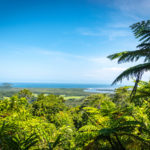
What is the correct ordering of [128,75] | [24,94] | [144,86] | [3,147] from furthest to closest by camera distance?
[24,94], [144,86], [128,75], [3,147]

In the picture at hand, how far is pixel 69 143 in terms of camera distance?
2.77 m

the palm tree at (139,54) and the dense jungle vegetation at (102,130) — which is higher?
the palm tree at (139,54)

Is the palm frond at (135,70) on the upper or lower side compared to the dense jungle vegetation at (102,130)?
upper

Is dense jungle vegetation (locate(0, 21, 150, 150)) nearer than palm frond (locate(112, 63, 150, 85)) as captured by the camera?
Yes

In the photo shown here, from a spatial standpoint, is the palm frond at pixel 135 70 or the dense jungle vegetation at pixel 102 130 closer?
the dense jungle vegetation at pixel 102 130

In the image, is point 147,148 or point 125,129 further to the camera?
point 125,129

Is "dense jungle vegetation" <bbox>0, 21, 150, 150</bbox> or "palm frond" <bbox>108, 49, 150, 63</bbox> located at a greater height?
"palm frond" <bbox>108, 49, 150, 63</bbox>

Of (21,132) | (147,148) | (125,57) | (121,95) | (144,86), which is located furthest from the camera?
(121,95)

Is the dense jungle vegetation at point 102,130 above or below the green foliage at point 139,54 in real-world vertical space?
below

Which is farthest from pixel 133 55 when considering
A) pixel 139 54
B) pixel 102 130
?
pixel 102 130

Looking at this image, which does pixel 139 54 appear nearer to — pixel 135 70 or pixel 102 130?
pixel 135 70

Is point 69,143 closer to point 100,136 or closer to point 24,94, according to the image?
point 100,136

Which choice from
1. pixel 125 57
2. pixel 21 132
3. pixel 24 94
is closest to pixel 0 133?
pixel 21 132

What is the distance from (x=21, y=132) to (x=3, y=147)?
98cm
